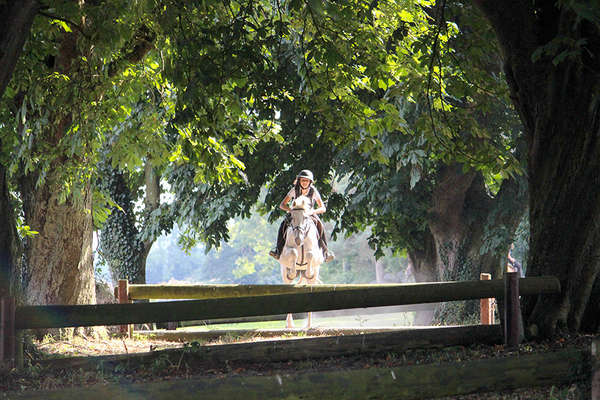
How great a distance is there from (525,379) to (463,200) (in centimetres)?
1438

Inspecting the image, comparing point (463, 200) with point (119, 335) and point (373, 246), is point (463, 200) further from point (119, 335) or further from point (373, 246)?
point (119, 335)

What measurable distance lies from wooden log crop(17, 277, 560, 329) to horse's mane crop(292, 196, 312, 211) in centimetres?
891

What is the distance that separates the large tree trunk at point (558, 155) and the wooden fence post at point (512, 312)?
241 mm

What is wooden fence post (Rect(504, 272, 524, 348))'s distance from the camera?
7.86 meters

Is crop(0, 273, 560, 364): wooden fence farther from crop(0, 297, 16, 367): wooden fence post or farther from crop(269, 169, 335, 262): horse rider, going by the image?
crop(269, 169, 335, 262): horse rider

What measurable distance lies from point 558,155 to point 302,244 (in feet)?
30.6

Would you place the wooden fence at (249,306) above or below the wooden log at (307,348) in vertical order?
above

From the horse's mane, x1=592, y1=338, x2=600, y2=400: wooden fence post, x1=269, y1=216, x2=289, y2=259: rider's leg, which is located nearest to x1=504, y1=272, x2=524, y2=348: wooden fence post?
x1=592, y1=338, x2=600, y2=400: wooden fence post

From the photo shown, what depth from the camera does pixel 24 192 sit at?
13484 mm

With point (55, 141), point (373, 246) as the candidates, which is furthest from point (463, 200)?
point (55, 141)

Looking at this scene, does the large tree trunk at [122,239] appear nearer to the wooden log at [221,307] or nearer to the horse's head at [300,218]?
the horse's head at [300,218]

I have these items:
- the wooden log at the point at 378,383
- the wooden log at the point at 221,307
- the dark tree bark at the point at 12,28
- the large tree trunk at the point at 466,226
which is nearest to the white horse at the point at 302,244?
the large tree trunk at the point at 466,226

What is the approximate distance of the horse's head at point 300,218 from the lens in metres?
16.8

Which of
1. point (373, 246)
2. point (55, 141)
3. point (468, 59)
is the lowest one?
point (373, 246)
